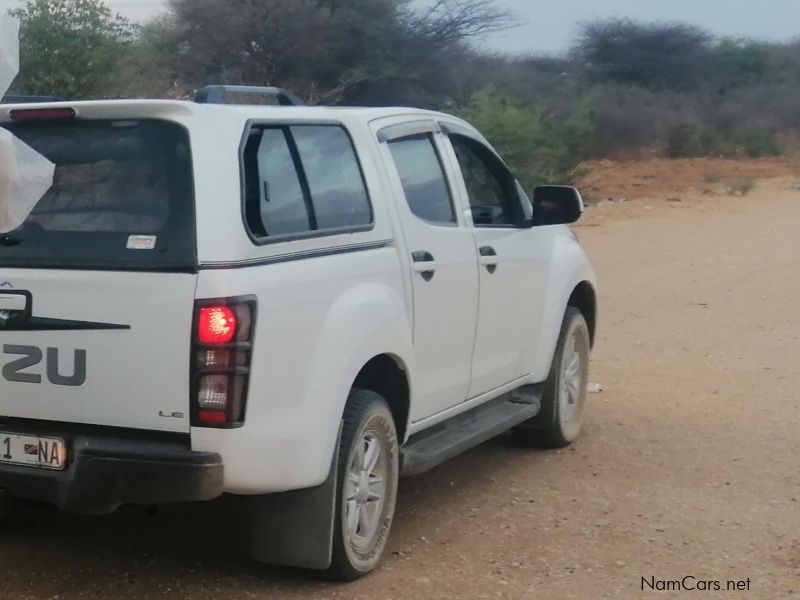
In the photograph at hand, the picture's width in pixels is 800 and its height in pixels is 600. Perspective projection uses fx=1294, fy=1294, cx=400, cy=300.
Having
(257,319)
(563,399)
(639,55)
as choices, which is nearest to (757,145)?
(639,55)

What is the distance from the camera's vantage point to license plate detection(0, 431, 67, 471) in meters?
4.13

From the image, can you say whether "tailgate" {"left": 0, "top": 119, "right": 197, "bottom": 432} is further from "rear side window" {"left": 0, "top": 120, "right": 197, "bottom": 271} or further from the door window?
the door window

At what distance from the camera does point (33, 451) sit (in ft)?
13.7

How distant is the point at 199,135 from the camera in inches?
166

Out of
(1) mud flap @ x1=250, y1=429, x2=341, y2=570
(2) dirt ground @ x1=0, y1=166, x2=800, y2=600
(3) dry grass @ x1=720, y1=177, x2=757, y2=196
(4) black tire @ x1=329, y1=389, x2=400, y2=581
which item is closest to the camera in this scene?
(1) mud flap @ x1=250, y1=429, x2=341, y2=570

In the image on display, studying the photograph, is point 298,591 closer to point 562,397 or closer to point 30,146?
point 30,146

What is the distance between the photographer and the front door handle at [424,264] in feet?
16.6

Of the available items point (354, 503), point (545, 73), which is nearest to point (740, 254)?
point (354, 503)

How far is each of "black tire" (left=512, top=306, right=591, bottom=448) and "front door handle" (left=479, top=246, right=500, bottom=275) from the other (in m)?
1.08

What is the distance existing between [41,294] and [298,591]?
1387 mm

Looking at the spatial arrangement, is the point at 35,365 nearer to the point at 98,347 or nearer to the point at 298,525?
the point at 98,347

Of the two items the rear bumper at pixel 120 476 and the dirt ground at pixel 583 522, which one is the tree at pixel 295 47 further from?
the rear bumper at pixel 120 476

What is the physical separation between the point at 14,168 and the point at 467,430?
2.49m
